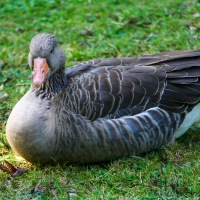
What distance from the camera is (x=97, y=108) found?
5750 millimetres

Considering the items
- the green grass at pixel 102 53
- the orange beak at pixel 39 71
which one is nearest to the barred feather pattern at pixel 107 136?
the green grass at pixel 102 53

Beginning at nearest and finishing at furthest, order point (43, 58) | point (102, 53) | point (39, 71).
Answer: point (39, 71) < point (43, 58) < point (102, 53)

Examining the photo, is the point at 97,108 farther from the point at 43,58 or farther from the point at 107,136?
the point at 43,58

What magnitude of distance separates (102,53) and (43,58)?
3.06 m

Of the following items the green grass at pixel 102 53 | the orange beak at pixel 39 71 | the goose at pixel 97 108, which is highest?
the orange beak at pixel 39 71

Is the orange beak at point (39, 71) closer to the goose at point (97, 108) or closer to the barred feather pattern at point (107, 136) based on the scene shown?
the goose at point (97, 108)

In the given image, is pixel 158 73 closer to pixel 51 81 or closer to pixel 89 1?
pixel 51 81

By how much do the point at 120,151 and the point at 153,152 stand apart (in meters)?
0.46

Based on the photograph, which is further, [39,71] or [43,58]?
[43,58]

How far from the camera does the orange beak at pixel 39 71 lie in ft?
18.1

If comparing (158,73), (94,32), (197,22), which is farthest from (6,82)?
(197,22)

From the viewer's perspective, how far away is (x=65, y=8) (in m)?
10.7

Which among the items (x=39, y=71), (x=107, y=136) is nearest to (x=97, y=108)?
(x=107, y=136)

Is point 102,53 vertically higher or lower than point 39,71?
lower
